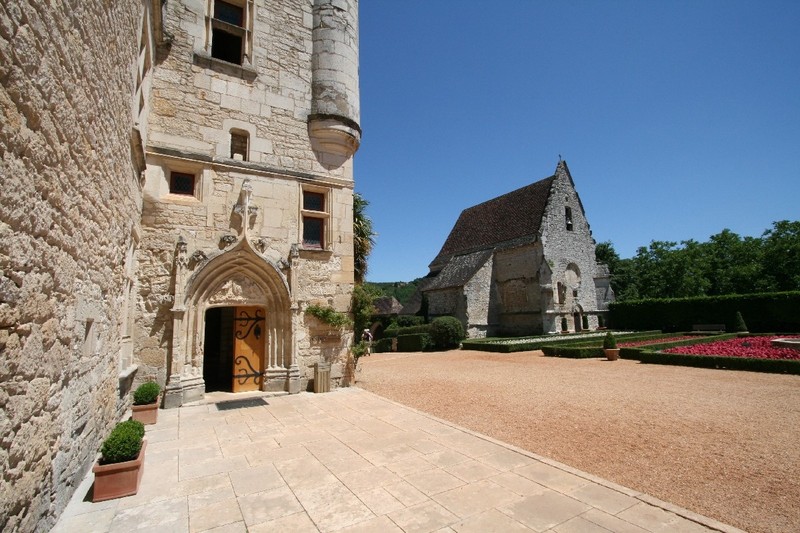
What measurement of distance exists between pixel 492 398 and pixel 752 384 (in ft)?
21.3

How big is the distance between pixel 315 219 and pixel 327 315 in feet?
8.20

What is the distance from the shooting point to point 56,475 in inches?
126

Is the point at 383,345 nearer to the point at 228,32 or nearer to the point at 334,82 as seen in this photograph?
the point at 334,82

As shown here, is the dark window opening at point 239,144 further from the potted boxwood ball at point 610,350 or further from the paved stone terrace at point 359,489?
the potted boxwood ball at point 610,350

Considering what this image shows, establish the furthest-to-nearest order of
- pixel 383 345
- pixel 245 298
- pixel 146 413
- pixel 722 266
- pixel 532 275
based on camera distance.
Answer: pixel 722 266 → pixel 532 275 → pixel 383 345 → pixel 245 298 → pixel 146 413

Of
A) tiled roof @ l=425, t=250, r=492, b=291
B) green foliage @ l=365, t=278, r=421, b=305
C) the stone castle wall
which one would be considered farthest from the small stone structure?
green foliage @ l=365, t=278, r=421, b=305

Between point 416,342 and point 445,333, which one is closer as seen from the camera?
point 416,342

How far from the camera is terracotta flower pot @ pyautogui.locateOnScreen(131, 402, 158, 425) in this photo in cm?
623

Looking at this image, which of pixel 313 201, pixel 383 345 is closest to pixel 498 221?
pixel 383 345

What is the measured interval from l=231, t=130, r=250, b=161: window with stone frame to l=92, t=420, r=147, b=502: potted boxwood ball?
A: 21.9 ft

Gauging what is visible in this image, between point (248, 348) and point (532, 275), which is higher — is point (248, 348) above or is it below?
below

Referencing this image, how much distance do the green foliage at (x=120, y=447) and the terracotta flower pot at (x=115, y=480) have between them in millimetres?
53

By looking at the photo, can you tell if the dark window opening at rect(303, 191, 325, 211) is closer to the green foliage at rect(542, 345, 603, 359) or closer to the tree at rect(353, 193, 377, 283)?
the tree at rect(353, 193, 377, 283)

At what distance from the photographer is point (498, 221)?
29.9 m
